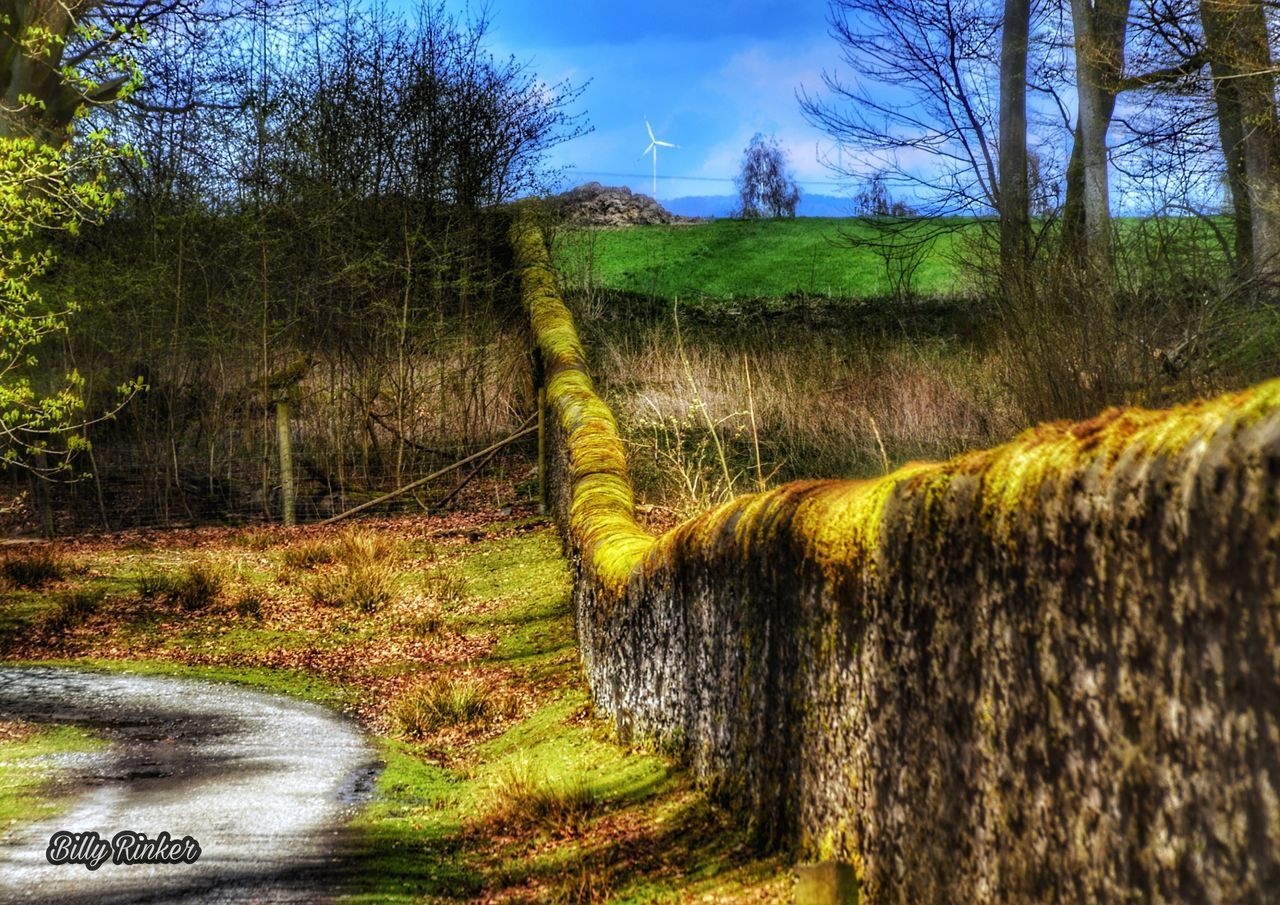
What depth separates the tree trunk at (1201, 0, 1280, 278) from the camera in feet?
39.2

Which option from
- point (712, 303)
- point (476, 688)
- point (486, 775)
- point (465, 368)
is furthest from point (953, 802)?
point (712, 303)

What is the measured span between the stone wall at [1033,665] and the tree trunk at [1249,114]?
9370 millimetres

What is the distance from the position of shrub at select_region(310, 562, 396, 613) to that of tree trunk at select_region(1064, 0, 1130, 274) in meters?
10.0

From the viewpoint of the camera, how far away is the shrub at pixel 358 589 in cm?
1158

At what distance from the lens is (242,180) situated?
1719cm

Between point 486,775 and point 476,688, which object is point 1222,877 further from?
point 476,688

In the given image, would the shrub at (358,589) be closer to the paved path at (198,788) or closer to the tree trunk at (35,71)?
the paved path at (198,788)

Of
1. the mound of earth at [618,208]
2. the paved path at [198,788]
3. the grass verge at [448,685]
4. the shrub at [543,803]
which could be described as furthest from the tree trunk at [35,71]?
the mound of earth at [618,208]

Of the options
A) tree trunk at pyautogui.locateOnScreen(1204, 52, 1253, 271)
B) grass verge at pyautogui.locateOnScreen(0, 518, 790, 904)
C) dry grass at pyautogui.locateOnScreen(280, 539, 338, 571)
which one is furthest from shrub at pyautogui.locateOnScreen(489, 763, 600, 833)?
tree trunk at pyautogui.locateOnScreen(1204, 52, 1253, 271)

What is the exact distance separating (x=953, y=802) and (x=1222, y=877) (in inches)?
39.0

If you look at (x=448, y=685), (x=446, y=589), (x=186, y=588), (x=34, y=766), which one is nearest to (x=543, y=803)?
(x=448, y=685)

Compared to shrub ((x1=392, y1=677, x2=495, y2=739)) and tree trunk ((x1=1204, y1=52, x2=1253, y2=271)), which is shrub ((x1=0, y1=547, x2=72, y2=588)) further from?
tree trunk ((x1=1204, y1=52, x2=1253, y2=271))

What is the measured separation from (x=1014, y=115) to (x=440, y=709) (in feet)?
50.9

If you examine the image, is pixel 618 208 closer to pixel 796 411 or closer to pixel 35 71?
pixel 35 71
